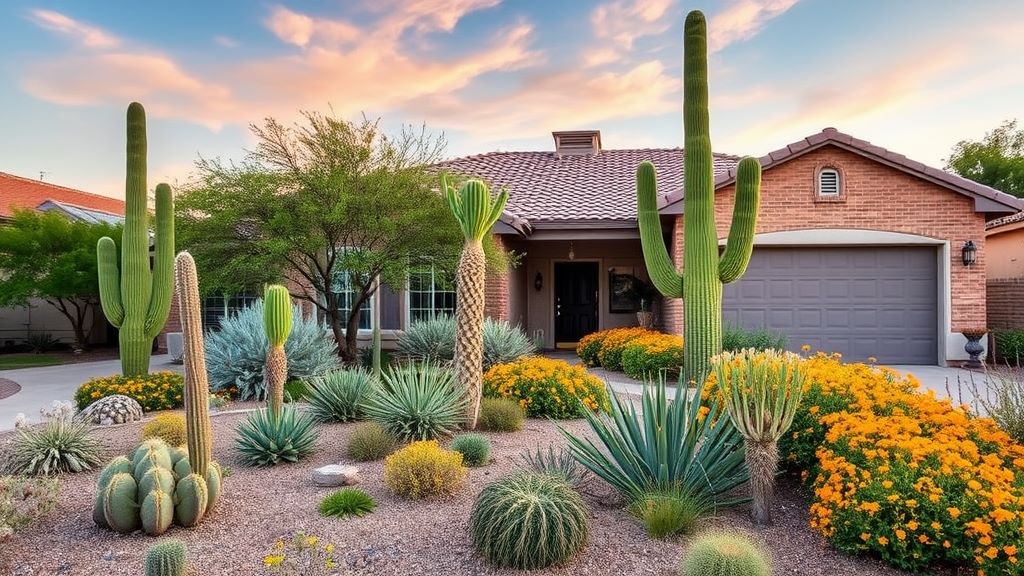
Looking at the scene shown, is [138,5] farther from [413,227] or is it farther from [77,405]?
[77,405]

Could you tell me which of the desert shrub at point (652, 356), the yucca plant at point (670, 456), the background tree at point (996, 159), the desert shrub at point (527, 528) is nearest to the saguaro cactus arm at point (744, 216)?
the desert shrub at point (652, 356)

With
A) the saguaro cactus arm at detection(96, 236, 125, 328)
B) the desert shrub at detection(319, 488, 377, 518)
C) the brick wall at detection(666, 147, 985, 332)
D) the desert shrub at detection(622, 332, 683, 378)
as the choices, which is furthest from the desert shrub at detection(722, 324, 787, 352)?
the saguaro cactus arm at detection(96, 236, 125, 328)

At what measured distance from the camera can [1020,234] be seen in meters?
17.2

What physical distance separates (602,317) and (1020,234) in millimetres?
12320

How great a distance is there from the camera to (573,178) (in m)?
17.4

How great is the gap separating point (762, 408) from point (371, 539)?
2.72 metres

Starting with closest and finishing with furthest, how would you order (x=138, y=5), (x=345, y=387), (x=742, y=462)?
(x=742, y=462) < (x=345, y=387) < (x=138, y=5)

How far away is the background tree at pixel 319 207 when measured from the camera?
10188mm

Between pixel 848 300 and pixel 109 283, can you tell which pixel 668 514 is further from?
pixel 848 300

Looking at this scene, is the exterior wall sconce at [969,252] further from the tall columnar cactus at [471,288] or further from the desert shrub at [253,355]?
the desert shrub at [253,355]

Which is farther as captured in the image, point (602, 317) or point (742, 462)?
point (602, 317)

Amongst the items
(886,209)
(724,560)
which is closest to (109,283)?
(724,560)

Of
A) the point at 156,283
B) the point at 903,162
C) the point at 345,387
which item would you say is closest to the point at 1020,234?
the point at 903,162

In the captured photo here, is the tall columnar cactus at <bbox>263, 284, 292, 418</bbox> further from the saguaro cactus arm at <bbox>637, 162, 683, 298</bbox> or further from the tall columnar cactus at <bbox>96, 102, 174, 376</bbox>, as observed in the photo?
the saguaro cactus arm at <bbox>637, 162, 683, 298</bbox>
